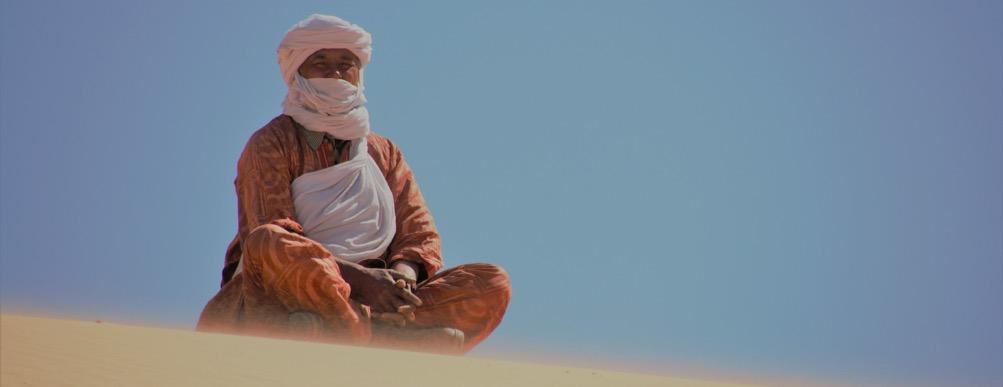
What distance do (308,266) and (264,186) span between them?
28.9 inches

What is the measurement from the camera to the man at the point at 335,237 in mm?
7078

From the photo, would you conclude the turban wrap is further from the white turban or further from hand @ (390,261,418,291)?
hand @ (390,261,418,291)

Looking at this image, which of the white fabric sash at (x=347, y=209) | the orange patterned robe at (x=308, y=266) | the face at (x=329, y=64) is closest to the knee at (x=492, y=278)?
the orange patterned robe at (x=308, y=266)

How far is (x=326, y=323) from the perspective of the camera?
7023 millimetres

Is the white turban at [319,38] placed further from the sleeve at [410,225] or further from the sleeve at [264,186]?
the sleeve at [410,225]

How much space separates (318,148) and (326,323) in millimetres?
1258

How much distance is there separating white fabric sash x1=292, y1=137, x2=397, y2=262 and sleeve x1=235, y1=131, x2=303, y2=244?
109 millimetres

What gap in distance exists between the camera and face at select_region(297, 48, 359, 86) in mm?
7984

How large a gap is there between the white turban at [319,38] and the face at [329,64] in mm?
35

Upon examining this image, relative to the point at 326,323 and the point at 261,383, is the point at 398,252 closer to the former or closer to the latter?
the point at 326,323

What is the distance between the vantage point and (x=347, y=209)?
7738mm

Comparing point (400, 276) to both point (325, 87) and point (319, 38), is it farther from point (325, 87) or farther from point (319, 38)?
point (319, 38)

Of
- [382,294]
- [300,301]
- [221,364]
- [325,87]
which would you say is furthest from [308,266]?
[221,364]

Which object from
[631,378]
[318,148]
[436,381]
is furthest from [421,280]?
[436,381]
